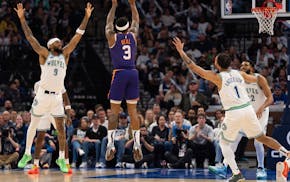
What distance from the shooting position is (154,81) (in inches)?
824

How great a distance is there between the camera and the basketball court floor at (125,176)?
13.6 meters

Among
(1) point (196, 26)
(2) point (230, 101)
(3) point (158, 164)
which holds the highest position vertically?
(1) point (196, 26)

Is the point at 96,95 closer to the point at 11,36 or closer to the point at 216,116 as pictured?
the point at 11,36

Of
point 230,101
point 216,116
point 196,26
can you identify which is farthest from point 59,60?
point 196,26

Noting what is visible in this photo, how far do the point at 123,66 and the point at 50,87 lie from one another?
1860 millimetres

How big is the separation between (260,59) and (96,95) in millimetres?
5123

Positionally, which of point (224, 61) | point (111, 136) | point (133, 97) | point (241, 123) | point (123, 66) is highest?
point (224, 61)

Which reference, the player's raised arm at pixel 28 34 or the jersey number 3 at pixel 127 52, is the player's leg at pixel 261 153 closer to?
the jersey number 3 at pixel 127 52

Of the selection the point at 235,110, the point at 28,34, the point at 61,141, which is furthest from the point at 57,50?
the point at 235,110

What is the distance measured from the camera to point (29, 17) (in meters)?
24.0

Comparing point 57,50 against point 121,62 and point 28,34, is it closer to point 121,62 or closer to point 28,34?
point 28,34

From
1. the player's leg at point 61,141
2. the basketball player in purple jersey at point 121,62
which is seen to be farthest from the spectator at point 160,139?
the basketball player in purple jersey at point 121,62

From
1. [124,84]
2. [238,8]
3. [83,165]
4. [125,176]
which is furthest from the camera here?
[83,165]

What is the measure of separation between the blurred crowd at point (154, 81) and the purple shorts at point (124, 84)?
2.73 metres
